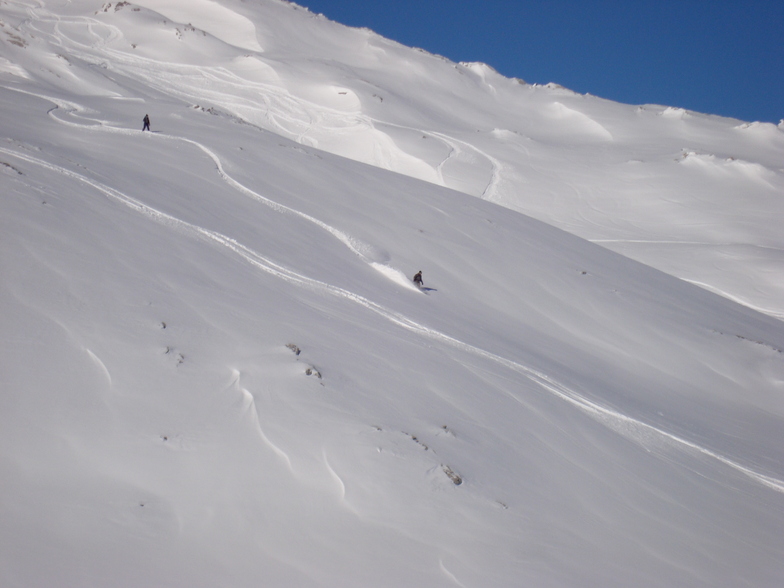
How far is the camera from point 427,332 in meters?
8.33

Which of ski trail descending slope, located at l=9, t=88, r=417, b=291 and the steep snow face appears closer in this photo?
ski trail descending slope, located at l=9, t=88, r=417, b=291

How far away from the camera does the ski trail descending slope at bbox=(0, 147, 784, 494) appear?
7.71 m

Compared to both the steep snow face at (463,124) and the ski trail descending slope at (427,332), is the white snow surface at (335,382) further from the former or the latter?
the steep snow face at (463,124)

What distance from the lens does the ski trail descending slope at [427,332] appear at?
7715 mm

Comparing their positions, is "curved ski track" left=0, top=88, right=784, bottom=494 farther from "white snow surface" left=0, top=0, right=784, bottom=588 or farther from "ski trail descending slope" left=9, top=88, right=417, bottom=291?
"ski trail descending slope" left=9, top=88, right=417, bottom=291

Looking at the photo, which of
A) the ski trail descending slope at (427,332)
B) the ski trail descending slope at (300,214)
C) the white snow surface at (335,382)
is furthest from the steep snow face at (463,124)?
the ski trail descending slope at (427,332)

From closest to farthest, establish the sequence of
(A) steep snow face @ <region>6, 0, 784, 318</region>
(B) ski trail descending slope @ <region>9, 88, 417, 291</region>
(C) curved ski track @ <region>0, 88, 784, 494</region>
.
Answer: (C) curved ski track @ <region>0, 88, 784, 494</region> < (B) ski trail descending slope @ <region>9, 88, 417, 291</region> < (A) steep snow face @ <region>6, 0, 784, 318</region>

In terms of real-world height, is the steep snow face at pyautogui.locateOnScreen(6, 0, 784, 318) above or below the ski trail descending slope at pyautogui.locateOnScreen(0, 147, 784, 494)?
above

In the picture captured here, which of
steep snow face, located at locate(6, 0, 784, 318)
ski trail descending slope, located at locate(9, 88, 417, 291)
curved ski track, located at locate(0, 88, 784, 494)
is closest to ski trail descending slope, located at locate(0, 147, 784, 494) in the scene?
curved ski track, located at locate(0, 88, 784, 494)

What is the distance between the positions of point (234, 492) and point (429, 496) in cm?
157

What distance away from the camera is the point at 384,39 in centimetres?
4038

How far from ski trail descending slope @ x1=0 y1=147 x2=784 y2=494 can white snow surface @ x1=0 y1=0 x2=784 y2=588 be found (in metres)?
0.05

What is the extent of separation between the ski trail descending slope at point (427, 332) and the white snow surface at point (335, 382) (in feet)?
0.17

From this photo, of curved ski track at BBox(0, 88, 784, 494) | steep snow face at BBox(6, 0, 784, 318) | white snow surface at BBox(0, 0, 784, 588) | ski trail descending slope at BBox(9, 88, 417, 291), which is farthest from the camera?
steep snow face at BBox(6, 0, 784, 318)
